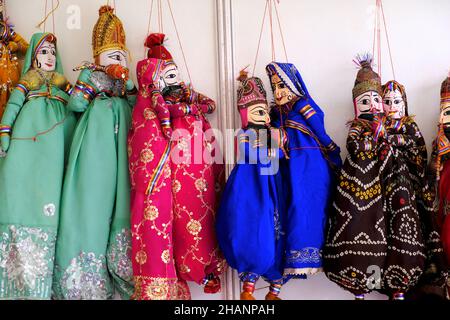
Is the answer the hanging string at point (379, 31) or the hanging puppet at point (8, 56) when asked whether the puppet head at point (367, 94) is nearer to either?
the hanging string at point (379, 31)

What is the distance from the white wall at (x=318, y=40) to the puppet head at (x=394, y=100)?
0.13 metres

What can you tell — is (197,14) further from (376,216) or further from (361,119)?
(376,216)

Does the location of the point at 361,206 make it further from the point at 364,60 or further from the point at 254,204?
the point at 364,60

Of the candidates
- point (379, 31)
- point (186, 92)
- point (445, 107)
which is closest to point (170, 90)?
point (186, 92)

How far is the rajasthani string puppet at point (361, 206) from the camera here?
1396 mm

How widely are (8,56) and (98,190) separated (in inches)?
21.9

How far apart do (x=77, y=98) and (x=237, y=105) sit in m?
0.49

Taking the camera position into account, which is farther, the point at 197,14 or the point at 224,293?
the point at 197,14

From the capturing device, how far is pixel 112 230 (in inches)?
61.1

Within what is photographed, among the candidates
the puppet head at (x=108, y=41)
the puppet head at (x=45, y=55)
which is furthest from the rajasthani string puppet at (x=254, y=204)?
the puppet head at (x=45, y=55)

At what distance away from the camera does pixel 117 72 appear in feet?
5.13

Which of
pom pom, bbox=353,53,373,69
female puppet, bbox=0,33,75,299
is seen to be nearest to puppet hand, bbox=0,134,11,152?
female puppet, bbox=0,33,75,299
